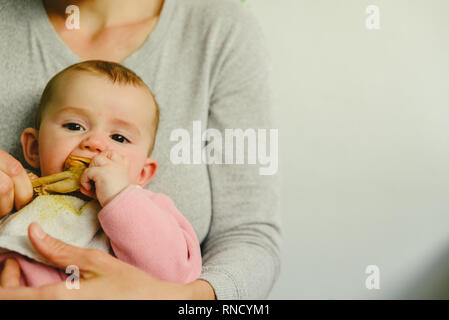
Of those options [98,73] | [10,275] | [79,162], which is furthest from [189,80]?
[10,275]

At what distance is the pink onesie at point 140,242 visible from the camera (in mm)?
668

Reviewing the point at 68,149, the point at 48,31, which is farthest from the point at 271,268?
the point at 48,31

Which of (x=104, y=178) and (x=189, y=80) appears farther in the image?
(x=189, y=80)

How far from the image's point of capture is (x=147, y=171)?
88 cm

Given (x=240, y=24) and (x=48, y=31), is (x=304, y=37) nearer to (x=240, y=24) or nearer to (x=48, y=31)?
(x=240, y=24)

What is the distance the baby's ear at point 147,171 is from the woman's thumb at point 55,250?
246mm

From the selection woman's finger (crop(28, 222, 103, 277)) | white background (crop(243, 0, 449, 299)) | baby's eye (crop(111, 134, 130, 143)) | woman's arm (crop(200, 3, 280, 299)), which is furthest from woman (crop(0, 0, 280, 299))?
white background (crop(243, 0, 449, 299))

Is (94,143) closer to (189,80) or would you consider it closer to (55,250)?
(55,250)

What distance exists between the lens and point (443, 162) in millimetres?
1187

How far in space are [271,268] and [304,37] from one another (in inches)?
30.9

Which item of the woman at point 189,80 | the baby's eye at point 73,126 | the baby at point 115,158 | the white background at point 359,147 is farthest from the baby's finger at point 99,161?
the white background at point 359,147

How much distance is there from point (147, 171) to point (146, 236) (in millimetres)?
221

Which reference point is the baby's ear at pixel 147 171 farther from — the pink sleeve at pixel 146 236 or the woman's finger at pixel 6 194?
the woman's finger at pixel 6 194

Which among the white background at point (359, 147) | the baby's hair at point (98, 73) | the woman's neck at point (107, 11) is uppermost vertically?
the woman's neck at point (107, 11)
